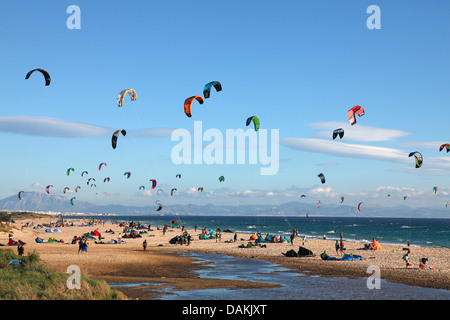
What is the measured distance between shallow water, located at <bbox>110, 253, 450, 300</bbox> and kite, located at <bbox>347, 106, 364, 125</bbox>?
9923 mm

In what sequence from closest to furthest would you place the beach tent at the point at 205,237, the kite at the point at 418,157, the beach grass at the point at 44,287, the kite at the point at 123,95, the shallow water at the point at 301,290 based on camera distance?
the beach grass at the point at 44,287 → the shallow water at the point at 301,290 → the kite at the point at 123,95 → the kite at the point at 418,157 → the beach tent at the point at 205,237

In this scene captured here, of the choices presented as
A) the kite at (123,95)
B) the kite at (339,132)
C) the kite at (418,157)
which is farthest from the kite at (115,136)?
the kite at (418,157)

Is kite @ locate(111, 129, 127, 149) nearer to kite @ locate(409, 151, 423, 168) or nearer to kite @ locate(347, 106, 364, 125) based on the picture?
kite @ locate(347, 106, 364, 125)

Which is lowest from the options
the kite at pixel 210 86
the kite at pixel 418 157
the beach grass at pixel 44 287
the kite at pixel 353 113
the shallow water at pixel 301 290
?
the shallow water at pixel 301 290

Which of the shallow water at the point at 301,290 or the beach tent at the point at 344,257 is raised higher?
the shallow water at the point at 301,290

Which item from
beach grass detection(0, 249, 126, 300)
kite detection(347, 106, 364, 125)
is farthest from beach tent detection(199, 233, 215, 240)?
beach grass detection(0, 249, 126, 300)

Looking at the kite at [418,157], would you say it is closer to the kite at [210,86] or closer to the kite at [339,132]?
the kite at [339,132]

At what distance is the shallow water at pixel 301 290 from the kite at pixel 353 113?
32.6 ft

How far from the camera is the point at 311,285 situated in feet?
65.5

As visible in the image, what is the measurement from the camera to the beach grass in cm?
1296

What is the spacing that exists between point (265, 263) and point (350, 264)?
18.4 ft

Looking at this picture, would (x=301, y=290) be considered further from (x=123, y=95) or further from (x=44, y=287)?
(x=123, y=95)

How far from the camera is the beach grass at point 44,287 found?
1296 cm
